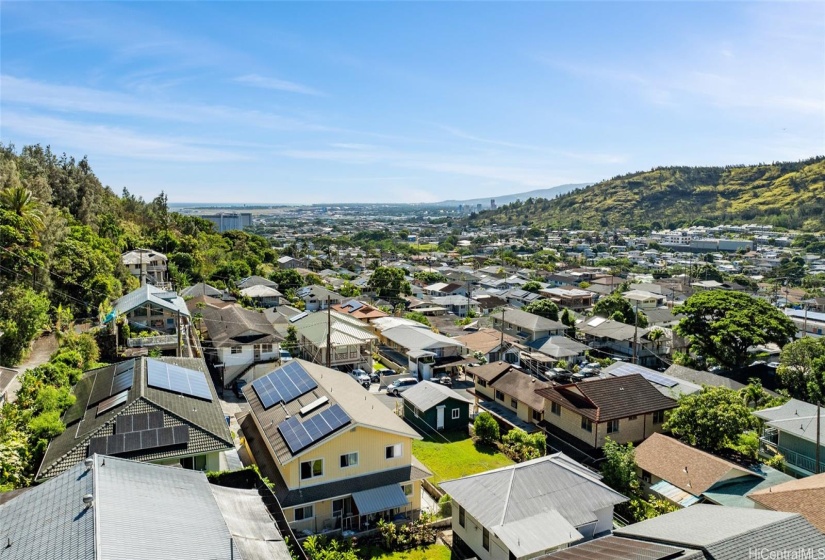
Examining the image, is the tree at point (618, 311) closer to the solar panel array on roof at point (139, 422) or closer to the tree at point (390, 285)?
the tree at point (390, 285)

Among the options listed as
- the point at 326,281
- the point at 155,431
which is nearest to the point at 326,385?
the point at 155,431

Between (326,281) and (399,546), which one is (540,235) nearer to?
(326,281)

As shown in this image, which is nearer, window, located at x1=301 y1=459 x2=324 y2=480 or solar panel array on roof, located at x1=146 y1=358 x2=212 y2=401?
window, located at x1=301 y1=459 x2=324 y2=480

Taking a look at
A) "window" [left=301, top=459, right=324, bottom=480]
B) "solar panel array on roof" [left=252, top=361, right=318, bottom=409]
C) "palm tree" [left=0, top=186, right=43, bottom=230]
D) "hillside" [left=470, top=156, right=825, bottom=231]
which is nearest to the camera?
"window" [left=301, top=459, right=324, bottom=480]

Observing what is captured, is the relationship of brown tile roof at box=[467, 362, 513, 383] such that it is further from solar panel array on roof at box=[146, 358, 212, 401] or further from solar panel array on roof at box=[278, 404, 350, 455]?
solar panel array on roof at box=[146, 358, 212, 401]

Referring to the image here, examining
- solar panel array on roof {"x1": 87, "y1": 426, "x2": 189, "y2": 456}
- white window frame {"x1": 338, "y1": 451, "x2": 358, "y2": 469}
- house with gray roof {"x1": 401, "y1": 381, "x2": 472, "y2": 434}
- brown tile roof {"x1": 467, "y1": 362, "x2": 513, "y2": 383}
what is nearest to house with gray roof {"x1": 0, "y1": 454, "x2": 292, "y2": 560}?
solar panel array on roof {"x1": 87, "y1": 426, "x2": 189, "y2": 456}

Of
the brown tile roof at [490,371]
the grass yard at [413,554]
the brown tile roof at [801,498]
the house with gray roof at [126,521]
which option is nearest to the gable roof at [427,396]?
the brown tile roof at [490,371]
